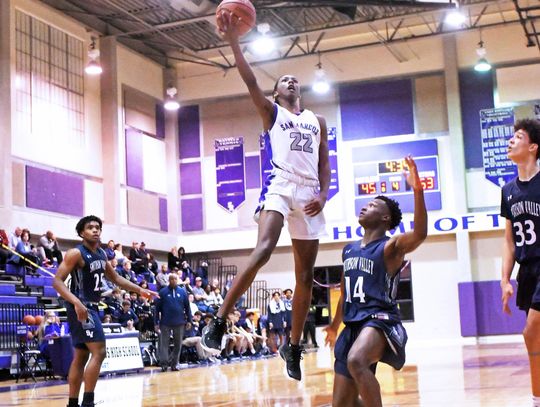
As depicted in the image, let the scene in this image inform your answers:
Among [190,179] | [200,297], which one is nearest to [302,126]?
[200,297]

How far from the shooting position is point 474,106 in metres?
24.9

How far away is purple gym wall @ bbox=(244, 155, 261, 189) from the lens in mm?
26641

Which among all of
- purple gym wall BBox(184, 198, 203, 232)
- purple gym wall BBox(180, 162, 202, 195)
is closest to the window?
purple gym wall BBox(180, 162, 202, 195)

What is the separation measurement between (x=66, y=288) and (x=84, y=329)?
0.43 meters

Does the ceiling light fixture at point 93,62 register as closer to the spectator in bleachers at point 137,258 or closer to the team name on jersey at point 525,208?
the spectator in bleachers at point 137,258

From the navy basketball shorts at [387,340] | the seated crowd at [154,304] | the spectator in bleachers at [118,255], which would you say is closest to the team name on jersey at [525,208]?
the navy basketball shorts at [387,340]

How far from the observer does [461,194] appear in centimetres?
2450

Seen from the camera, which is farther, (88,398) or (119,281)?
(119,281)

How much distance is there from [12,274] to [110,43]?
999cm

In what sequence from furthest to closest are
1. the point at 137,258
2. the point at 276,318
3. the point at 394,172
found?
the point at 394,172, the point at 276,318, the point at 137,258

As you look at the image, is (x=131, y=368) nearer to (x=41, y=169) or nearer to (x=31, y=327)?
(x=31, y=327)

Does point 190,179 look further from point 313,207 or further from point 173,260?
point 313,207

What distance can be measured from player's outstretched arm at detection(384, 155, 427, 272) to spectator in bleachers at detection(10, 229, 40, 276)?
13.2 m

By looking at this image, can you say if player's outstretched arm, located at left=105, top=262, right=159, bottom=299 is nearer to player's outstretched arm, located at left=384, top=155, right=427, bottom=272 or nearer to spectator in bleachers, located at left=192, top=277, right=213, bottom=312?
player's outstretched arm, located at left=384, top=155, right=427, bottom=272
